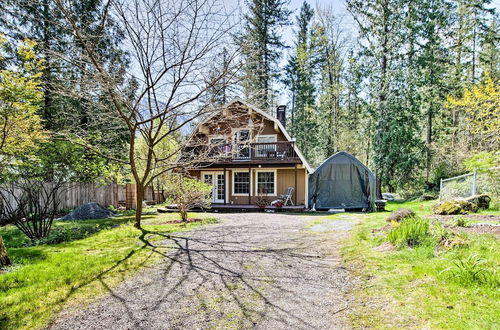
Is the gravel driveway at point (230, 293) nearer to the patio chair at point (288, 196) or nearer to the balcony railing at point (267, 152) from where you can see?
the patio chair at point (288, 196)

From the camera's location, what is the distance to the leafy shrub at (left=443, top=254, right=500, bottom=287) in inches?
114

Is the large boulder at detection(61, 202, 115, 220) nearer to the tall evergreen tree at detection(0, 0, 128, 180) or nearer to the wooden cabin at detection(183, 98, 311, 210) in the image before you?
the tall evergreen tree at detection(0, 0, 128, 180)

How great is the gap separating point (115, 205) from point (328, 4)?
2207 centimetres

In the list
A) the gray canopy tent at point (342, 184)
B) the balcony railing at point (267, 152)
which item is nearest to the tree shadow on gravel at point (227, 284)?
the balcony railing at point (267, 152)

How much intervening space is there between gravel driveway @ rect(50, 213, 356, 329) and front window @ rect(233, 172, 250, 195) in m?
10.5

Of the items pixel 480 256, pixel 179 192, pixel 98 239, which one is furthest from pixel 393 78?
pixel 98 239

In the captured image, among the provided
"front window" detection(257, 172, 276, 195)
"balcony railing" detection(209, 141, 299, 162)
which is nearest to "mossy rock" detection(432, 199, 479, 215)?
"balcony railing" detection(209, 141, 299, 162)

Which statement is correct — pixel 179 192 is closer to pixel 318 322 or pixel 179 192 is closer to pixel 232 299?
pixel 232 299

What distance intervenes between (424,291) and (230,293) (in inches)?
85.0

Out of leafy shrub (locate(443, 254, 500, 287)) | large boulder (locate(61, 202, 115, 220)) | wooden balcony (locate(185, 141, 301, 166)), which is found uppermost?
wooden balcony (locate(185, 141, 301, 166))

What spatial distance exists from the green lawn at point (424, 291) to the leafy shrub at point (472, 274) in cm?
3

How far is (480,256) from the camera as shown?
354 cm

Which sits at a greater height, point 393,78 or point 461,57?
point 461,57

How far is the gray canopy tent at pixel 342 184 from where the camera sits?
14844 mm
